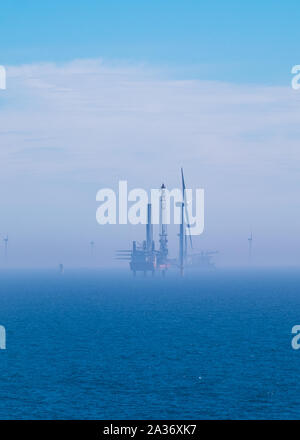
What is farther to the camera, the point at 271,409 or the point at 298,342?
the point at 298,342

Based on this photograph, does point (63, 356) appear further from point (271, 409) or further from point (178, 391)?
point (271, 409)

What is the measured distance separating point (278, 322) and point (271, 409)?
100447 millimetres

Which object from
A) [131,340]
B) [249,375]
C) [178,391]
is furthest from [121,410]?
[131,340]

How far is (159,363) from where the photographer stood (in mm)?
116312

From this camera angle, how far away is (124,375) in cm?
10538

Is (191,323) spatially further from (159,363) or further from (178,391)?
(178,391)
